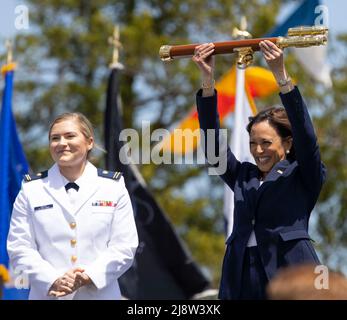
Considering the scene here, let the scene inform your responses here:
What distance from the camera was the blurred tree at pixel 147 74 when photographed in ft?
62.8

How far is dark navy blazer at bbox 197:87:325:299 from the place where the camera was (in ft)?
16.6

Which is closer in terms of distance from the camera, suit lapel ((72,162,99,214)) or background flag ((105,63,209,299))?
suit lapel ((72,162,99,214))

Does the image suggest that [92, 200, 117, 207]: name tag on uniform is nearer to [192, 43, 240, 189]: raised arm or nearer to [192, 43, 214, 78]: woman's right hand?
[192, 43, 240, 189]: raised arm

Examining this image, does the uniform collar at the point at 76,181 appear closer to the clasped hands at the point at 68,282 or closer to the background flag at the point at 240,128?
the clasped hands at the point at 68,282

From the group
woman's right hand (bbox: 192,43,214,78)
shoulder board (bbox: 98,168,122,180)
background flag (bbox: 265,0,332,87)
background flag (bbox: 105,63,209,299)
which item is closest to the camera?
woman's right hand (bbox: 192,43,214,78)

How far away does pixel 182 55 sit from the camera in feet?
17.6

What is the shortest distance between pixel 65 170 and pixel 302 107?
1.25 meters

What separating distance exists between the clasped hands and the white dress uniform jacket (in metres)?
0.03

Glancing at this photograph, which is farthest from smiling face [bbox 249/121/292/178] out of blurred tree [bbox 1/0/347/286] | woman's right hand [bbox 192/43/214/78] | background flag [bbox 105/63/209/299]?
blurred tree [bbox 1/0/347/286]

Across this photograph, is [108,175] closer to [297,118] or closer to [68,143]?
[68,143]

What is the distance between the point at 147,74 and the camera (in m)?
19.5

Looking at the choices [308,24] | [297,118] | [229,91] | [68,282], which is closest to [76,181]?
[68,282]

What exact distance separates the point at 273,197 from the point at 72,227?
995mm
